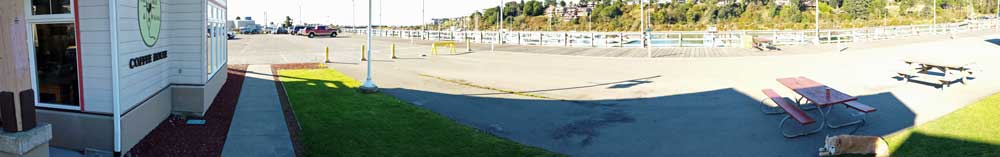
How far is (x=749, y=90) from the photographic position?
548 inches

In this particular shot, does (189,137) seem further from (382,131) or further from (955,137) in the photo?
(955,137)

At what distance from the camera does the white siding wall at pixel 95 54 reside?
7.03 metres

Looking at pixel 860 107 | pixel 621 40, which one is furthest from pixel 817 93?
pixel 621 40

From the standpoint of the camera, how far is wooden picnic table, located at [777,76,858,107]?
29.3 feet

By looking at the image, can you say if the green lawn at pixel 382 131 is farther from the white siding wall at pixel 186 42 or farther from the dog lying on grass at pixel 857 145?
the dog lying on grass at pixel 857 145

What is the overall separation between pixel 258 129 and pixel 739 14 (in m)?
115

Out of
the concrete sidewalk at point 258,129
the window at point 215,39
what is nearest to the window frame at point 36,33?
the concrete sidewalk at point 258,129

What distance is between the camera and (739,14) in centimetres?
11325

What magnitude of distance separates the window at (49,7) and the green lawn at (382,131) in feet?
10.1

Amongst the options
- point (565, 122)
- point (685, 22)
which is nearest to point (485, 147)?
point (565, 122)

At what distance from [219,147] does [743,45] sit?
3049 cm

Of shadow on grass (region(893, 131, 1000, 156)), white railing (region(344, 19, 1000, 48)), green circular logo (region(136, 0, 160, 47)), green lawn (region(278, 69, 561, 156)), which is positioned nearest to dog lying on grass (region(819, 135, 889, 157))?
shadow on grass (region(893, 131, 1000, 156))

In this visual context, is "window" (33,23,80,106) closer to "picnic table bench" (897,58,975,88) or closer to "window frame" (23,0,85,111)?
"window frame" (23,0,85,111)

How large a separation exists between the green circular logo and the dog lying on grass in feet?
28.4
